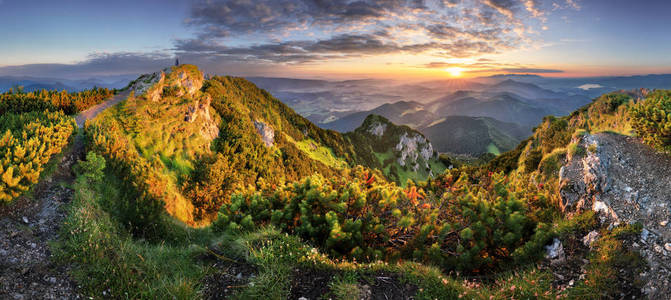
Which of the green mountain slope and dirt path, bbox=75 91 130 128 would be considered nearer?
the green mountain slope

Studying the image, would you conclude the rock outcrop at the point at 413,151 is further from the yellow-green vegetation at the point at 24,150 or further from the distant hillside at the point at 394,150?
the yellow-green vegetation at the point at 24,150

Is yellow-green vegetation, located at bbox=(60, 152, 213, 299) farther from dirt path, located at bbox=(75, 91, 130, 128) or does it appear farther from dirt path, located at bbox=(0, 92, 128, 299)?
dirt path, located at bbox=(75, 91, 130, 128)

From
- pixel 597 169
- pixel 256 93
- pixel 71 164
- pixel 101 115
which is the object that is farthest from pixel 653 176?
pixel 256 93

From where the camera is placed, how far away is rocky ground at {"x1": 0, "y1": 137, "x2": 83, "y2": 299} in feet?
16.5

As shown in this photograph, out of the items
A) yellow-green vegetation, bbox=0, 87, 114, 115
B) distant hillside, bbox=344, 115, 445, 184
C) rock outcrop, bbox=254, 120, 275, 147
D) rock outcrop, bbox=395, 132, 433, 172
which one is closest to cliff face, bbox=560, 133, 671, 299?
yellow-green vegetation, bbox=0, 87, 114, 115

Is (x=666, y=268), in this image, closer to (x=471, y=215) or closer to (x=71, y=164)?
(x=471, y=215)

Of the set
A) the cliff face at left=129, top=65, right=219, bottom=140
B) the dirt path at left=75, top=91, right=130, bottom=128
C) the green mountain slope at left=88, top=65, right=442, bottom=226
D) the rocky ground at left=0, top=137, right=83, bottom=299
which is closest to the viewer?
the rocky ground at left=0, top=137, right=83, bottom=299

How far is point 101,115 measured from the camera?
1925cm

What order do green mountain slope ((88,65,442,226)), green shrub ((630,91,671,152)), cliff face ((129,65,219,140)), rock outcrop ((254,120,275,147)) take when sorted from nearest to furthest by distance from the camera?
green shrub ((630,91,671,152)), green mountain slope ((88,65,442,226)), cliff face ((129,65,219,140)), rock outcrop ((254,120,275,147))

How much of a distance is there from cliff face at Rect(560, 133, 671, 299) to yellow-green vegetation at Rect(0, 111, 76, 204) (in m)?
13.7

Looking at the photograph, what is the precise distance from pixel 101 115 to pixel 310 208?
65.9 ft

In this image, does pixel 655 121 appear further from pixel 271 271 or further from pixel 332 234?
pixel 271 271

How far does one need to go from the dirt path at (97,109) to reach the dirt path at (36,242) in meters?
9.54

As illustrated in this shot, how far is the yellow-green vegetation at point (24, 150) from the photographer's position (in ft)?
22.6
